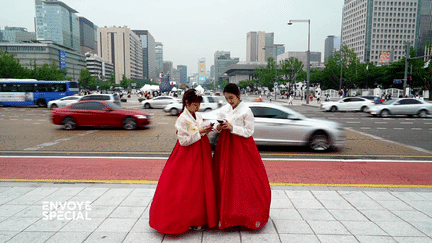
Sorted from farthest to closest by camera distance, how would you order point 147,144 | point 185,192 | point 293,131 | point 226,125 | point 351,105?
1. point 351,105
2. point 147,144
3. point 293,131
4. point 185,192
5. point 226,125

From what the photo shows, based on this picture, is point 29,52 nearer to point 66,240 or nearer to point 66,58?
point 66,58

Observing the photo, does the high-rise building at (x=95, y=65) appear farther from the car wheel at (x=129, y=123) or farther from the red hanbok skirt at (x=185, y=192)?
the red hanbok skirt at (x=185, y=192)

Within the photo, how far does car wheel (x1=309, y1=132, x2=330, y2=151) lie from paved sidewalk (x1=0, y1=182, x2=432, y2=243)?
11.5 feet

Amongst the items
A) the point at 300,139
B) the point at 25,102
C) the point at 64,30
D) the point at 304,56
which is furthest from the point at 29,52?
the point at 304,56

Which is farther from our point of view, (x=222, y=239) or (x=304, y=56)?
(x=304, y=56)

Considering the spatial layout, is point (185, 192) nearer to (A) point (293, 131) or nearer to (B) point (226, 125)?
(B) point (226, 125)

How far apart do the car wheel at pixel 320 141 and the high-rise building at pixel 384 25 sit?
15306 cm

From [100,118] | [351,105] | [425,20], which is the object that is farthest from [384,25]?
[100,118]

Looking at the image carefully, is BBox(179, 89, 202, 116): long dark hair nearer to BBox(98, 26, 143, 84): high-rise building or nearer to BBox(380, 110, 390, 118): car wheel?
BBox(380, 110, 390, 118): car wheel

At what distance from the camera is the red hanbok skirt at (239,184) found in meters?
3.39

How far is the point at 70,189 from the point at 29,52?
422 ft

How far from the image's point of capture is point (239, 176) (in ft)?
11.1

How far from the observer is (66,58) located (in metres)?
126

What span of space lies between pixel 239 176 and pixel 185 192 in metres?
0.65
